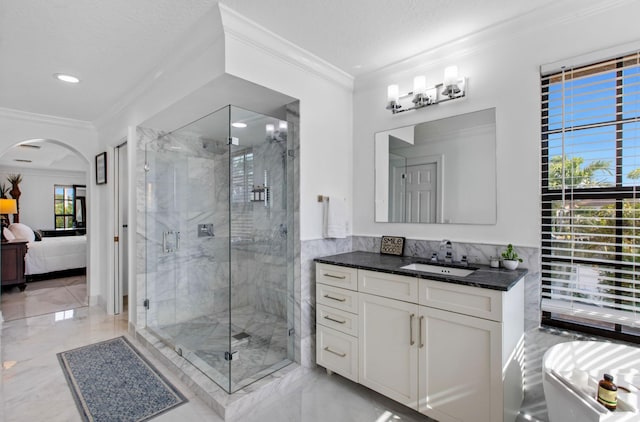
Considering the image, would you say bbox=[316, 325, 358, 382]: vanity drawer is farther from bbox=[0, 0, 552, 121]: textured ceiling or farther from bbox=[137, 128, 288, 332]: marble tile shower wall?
bbox=[0, 0, 552, 121]: textured ceiling

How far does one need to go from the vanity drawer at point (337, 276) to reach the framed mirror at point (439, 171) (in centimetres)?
70

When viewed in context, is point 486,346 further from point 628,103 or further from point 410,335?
point 628,103

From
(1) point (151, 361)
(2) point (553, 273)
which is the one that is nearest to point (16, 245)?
(1) point (151, 361)

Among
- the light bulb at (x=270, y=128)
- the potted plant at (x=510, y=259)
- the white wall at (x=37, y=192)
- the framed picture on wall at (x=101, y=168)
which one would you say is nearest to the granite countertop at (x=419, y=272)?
the potted plant at (x=510, y=259)

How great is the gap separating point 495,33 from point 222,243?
8.64ft

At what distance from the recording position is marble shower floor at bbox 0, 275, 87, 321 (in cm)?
401

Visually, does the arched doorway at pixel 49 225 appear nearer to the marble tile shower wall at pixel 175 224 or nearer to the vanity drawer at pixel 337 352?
the marble tile shower wall at pixel 175 224

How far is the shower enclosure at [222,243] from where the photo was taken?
2486 millimetres

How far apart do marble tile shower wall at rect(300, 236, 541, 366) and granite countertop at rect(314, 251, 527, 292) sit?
2.9 inches

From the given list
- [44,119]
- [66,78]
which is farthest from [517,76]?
[44,119]

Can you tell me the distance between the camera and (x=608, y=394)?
1.29 metres

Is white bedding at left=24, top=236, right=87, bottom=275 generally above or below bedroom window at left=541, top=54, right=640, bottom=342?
below

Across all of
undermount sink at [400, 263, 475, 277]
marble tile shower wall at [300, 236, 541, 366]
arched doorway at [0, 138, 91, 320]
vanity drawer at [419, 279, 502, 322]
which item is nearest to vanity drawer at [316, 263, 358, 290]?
marble tile shower wall at [300, 236, 541, 366]

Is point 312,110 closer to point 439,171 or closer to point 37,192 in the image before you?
point 439,171
